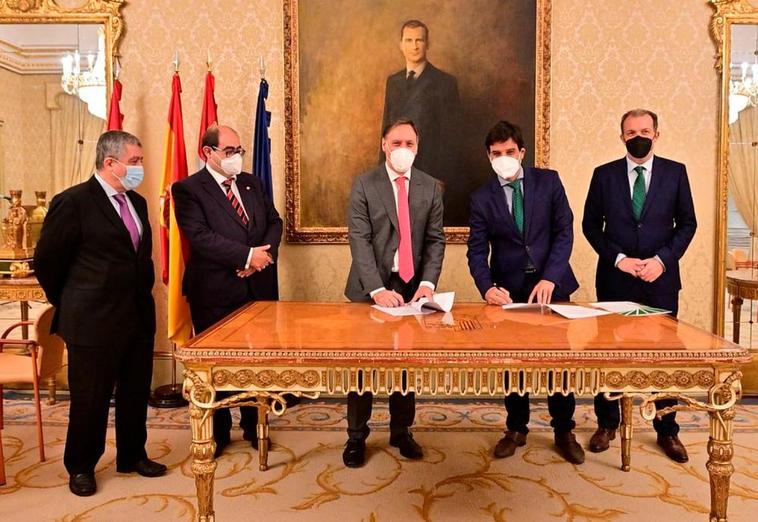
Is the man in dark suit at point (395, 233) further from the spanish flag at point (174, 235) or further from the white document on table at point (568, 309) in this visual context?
the spanish flag at point (174, 235)

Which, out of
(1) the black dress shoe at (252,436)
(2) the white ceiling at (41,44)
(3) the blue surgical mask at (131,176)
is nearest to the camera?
(3) the blue surgical mask at (131,176)

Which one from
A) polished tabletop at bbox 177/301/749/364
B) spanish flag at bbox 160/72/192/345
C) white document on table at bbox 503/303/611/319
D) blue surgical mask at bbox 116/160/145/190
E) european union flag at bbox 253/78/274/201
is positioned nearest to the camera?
polished tabletop at bbox 177/301/749/364

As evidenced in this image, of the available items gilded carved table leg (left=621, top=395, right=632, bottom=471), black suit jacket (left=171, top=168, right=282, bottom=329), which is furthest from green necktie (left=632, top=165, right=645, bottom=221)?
black suit jacket (left=171, top=168, right=282, bottom=329)

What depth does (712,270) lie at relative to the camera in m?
4.71

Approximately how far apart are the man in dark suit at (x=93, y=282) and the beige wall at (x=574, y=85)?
1670 mm

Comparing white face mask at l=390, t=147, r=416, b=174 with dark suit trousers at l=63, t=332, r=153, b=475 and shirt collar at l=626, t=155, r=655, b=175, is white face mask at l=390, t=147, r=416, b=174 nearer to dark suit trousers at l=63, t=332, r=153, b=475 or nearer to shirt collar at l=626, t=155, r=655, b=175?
shirt collar at l=626, t=155, r=655, b=175

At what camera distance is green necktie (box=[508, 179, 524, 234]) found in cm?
338

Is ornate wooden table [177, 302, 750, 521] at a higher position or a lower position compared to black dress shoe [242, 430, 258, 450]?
higher

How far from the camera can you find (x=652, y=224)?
3.49 m

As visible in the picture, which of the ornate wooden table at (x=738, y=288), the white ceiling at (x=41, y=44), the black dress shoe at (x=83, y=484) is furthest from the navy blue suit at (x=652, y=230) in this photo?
the white ceiling at (x=41, y=44)

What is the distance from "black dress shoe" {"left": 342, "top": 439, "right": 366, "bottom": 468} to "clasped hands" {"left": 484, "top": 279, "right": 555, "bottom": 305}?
1.07 m

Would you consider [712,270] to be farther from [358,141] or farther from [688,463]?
[358,141]

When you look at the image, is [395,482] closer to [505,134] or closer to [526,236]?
[526,236]

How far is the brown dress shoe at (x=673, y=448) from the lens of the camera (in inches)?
135
